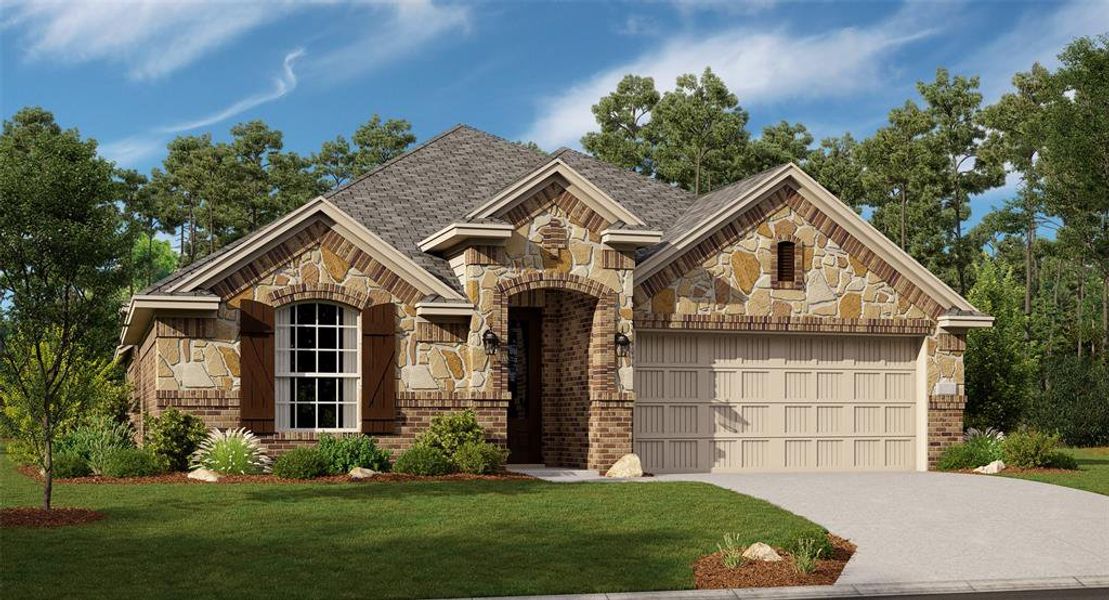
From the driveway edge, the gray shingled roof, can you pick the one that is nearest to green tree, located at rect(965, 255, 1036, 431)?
the gray shingled roof

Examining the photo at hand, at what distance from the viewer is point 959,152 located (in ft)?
164

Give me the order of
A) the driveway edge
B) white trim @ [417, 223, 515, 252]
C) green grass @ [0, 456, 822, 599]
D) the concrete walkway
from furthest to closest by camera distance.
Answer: white trim @ [417, 223, 515, 252], the concrete walkway, green grass @ [0, 456, 822, 599], the driveway edge

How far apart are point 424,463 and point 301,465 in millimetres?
1980

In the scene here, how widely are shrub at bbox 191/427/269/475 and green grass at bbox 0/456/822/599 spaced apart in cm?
155

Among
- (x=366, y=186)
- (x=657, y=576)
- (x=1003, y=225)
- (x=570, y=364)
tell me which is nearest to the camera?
(x=657, y=576)

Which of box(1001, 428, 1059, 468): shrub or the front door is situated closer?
box(1001, 428, 1059, 468): shrub

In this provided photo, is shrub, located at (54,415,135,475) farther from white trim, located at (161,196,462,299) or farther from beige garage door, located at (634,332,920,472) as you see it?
beige garage door, located at (634,332,920,472)

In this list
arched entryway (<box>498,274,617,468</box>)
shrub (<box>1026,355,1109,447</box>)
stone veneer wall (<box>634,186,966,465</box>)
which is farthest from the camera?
shrub (<box>1026,355,1109,447</box>)

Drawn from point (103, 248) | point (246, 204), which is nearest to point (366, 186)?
point (103, 248)

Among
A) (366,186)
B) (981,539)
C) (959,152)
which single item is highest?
(959,152)

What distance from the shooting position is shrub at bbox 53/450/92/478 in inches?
768

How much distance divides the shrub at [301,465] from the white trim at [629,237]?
6152 millimetres

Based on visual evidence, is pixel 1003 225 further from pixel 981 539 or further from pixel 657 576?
pixel 657 576

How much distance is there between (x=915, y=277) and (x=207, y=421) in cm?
1362
